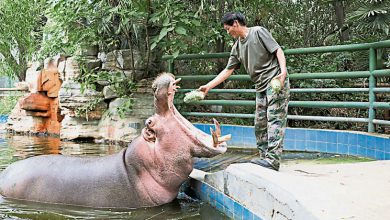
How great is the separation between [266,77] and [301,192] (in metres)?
1.61

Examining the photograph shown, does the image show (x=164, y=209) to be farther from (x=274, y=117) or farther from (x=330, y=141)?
(x=330, y=141)

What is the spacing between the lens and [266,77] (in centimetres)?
396

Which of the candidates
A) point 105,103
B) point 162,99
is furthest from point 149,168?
Answer: point 105,103

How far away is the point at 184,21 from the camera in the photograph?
22.9ft

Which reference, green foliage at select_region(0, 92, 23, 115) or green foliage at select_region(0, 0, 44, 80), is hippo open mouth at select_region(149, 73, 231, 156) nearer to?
green foliage at select_region(0, 92, 23, 115)

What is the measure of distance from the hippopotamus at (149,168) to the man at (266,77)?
46 cm

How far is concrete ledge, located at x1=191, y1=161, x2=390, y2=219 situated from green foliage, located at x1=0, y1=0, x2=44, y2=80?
11454mm

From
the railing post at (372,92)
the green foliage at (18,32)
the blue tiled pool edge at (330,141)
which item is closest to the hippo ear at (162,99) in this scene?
the blue tiled pool edge at (330,141)

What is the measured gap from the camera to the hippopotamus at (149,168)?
3633 millimetres

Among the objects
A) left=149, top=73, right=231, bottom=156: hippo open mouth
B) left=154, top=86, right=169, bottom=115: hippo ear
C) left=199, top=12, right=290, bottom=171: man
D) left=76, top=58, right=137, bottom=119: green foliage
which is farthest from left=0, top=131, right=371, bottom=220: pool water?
left=76, top=58, right=137, bottom=119: green foliage

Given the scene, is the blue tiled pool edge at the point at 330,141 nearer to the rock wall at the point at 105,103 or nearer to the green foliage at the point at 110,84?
the rock wall at the point at 105,103

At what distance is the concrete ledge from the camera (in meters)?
2.29

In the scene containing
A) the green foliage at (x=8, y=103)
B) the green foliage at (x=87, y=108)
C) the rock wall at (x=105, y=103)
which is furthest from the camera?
the green foliage at (x=8, y=103)

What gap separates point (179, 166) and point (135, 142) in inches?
16.8
